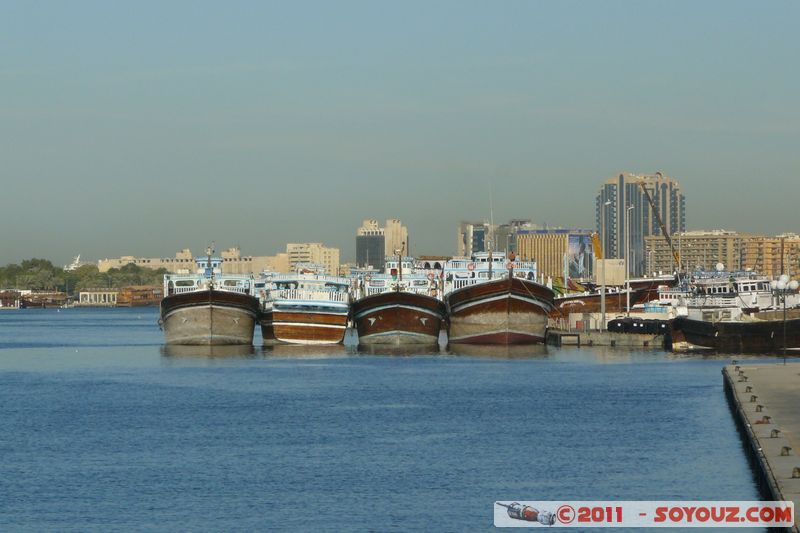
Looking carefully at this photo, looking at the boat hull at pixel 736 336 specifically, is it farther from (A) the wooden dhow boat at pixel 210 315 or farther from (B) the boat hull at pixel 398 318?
(A) the wooden dhow boat at pixel 210 315

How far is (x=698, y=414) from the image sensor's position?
56.1 meters

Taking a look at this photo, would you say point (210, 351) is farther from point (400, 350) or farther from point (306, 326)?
point (400, 350)

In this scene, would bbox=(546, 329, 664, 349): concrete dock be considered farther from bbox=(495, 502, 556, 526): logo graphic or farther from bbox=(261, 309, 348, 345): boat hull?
bbox=(495, 502, 556, 526): logo graphic

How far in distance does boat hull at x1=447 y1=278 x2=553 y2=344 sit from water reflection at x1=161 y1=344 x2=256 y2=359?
14444mm

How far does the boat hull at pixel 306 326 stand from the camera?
106m

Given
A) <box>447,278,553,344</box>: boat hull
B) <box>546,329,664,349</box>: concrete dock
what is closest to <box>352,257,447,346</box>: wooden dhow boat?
<box>447,278,553,344</box>: boat hull

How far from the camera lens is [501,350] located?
102500 mm

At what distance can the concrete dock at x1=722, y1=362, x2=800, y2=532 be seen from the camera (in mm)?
33219

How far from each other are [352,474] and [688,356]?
179ft

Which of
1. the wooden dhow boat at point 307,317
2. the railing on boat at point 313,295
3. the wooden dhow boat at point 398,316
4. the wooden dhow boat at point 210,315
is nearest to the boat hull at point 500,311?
the wooden dhow boat at point 398,316

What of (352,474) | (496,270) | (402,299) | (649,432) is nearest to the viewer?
(352,474)

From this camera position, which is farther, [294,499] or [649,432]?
Answer: [649,432]

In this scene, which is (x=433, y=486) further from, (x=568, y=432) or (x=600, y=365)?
(x=600, y=365)

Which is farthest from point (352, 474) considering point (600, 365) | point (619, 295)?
point (619, 295)
